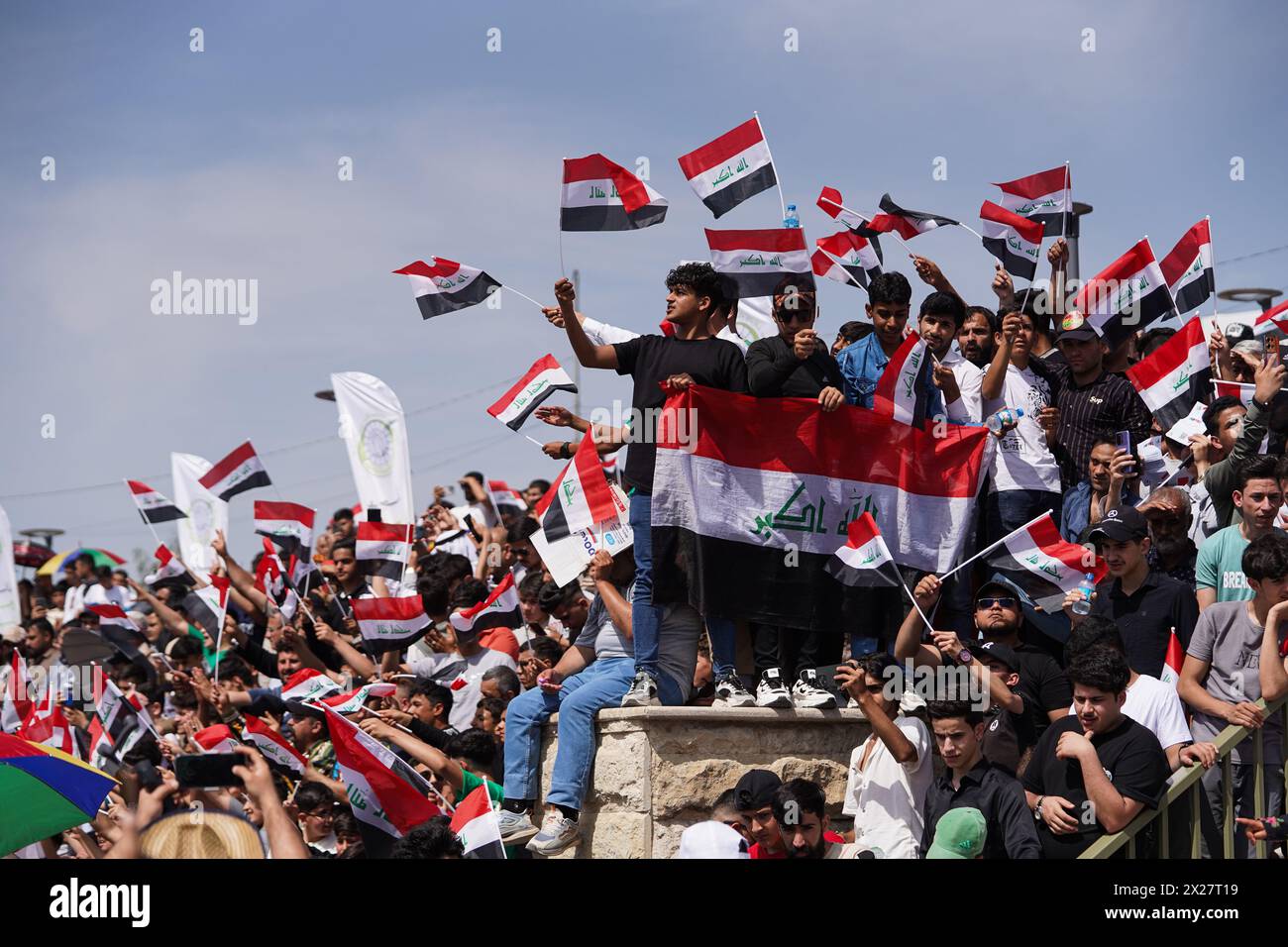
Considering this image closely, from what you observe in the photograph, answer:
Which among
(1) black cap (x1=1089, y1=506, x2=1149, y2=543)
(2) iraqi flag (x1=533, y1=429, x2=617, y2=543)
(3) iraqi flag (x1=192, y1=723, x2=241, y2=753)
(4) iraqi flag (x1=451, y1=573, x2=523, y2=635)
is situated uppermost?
(2) iraqi flag (x1=533, y1=429, x2=617, y2=543)

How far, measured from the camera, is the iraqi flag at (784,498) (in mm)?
9062

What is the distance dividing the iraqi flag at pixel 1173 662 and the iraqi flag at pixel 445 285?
16.7ft

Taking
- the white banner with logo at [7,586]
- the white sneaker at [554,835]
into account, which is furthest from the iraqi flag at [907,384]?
the white banner with logo at [7,586]

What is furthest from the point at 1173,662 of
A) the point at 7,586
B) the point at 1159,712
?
the point at 7,586

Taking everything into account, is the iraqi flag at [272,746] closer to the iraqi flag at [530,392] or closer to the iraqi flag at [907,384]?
the iraqi flag at [530,392]

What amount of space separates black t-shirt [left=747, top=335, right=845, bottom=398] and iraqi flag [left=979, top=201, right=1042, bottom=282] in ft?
7.75

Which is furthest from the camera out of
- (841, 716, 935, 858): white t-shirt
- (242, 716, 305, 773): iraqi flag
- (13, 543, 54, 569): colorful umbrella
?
(13, 543, 54, 569): colorful umbrella

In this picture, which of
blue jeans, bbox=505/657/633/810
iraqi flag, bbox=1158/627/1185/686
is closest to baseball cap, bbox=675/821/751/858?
blue jeans, bbox=505/657/633/810

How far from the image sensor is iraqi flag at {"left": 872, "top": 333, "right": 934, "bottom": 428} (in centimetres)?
938

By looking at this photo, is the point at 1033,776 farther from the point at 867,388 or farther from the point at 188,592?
the point at 188,592

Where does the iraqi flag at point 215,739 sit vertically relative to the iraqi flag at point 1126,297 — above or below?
below

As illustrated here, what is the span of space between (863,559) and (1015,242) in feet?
11.4

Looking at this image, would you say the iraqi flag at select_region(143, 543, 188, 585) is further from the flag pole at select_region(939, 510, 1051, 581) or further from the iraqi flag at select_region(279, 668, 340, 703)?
the flag pole at select_region(939, 510, 1051, 581)
